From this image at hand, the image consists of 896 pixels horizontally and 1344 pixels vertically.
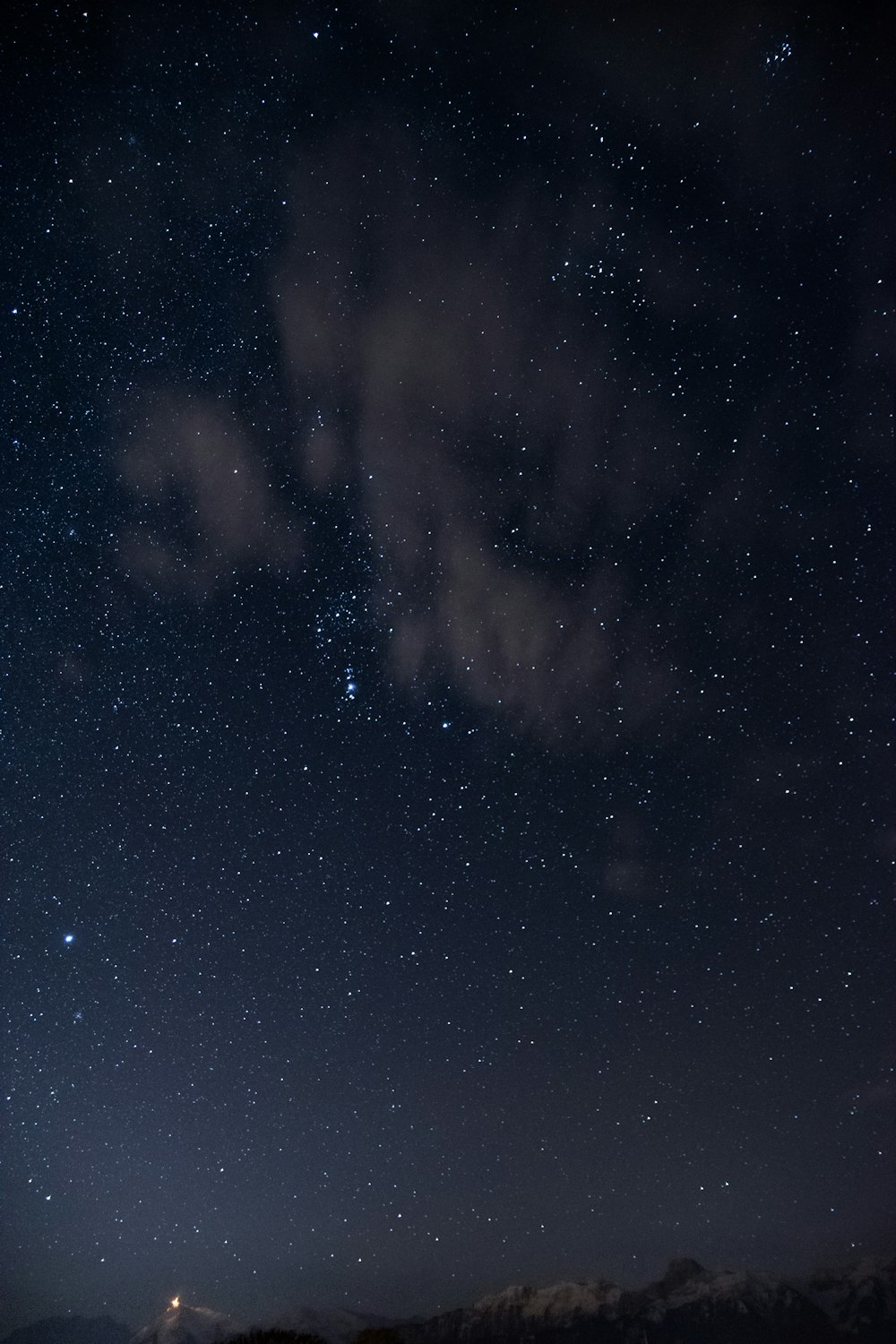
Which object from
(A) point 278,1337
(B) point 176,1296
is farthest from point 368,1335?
(B) point 176,1296

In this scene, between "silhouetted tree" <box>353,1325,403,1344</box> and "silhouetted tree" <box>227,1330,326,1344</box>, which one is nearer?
"silhouetted tree" <box>227,1330,326,1344</box>

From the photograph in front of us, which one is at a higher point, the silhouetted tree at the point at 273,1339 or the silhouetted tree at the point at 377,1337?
the silhouetted tree at the point at 273,1339

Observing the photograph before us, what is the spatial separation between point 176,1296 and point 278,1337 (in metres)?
37.2

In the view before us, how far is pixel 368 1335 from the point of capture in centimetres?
5003

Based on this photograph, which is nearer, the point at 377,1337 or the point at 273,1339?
the point at 273,1339

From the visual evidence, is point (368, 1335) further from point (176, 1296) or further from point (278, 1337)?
point (176, 1296)

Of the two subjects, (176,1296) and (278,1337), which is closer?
(278,1337)

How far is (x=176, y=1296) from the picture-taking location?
74.7 m

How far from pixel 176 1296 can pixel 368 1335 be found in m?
38.1

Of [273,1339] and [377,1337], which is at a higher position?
[273,1339]

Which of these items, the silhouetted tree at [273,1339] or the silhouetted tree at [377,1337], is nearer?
the silhouetted tree at [273,1339]

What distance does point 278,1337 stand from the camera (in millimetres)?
48156

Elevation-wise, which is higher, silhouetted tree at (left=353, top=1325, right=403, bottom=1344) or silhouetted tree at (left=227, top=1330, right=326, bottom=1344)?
silhouetted tree at (left=227, top=1330, right=326, bottom=1344)
